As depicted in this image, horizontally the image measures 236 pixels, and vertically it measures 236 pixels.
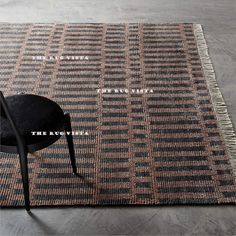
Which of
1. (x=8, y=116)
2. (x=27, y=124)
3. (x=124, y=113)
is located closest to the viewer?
(x=8, y=116)

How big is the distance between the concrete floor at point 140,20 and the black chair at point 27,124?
0.14 metres

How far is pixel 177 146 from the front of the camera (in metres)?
1.78

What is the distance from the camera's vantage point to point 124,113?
1951mm

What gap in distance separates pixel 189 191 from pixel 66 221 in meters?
0.52

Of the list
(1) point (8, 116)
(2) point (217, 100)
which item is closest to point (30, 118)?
(1) point (8, 116)

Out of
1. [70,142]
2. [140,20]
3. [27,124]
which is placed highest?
[27,124]

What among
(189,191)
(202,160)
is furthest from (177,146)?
(189,191)

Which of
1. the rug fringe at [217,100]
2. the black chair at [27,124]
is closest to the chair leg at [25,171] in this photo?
the black chair at [27,124]

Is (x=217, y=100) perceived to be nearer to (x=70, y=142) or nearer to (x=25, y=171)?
(x=70, y=142)

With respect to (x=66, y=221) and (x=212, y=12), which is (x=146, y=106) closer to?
(x=66, y=221)

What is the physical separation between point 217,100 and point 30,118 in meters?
1.10

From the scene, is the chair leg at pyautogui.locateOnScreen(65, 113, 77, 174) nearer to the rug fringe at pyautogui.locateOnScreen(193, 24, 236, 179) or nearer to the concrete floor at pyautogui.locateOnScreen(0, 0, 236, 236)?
the concrete floor at pyautogui.locateOnScreen(0, 0, 236, 236)

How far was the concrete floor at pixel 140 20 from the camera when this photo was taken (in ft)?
4.76

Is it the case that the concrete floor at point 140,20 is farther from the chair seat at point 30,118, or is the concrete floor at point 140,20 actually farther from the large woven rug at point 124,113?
the chair seat at point 30,118
